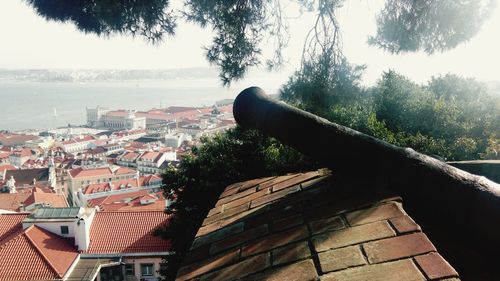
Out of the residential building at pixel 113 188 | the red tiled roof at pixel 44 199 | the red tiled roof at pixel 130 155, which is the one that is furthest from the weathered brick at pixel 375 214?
the red tiled roof at pixel 130 155

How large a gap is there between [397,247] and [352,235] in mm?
205

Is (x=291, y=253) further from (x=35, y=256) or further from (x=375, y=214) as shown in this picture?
(x=35, y=256)

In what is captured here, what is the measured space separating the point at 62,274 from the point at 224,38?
38.0ft

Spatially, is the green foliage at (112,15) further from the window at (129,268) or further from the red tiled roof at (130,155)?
the red tiled roof at (130,155)

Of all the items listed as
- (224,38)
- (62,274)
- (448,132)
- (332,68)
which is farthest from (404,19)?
(62,274)

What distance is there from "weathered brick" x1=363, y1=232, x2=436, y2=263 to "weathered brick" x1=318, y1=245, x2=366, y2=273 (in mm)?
32

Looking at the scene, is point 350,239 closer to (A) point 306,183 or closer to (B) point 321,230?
(B) point 321,230

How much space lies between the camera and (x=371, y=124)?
436 inches

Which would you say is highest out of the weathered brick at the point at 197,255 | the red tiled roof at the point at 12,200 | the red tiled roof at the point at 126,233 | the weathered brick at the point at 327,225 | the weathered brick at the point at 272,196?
the weathered brick at the point at 327,225

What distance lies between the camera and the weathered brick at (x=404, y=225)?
4.62 feet

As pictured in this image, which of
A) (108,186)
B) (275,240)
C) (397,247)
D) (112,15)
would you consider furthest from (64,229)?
(108,186)

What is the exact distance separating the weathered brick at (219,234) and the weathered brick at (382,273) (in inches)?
31.6

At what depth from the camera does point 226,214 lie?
93.1 inches

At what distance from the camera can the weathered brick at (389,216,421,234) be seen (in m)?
1.41
